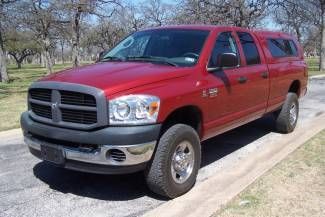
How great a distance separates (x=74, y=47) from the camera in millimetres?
28484

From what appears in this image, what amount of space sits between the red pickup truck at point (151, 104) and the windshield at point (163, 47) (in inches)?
0.5

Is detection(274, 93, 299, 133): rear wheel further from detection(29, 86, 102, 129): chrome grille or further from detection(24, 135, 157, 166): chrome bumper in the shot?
detection(29, 86, 102, 129): chrome grille

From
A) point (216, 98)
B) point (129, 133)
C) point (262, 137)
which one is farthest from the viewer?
point (262, 137)

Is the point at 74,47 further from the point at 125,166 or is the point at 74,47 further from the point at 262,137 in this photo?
the point at 125,166

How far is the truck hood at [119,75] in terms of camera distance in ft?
15.3

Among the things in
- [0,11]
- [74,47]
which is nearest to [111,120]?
[0,11]

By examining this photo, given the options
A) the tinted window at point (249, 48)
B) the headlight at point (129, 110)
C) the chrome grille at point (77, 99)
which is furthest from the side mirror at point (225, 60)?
the chrome grille at point (77, 99)

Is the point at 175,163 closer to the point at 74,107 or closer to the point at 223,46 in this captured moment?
the point at 74,107

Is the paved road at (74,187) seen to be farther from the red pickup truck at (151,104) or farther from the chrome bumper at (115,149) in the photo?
the chrome bumper at (115,149)

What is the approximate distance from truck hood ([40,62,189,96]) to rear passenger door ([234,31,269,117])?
1.33 metres

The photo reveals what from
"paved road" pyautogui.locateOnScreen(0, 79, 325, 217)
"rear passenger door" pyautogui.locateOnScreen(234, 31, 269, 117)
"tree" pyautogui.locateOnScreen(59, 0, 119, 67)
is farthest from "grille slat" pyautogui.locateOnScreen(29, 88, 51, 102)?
"tree" pyautogui.locateOnScreen(59, 0, 119, 67)

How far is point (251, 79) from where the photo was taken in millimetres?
6578

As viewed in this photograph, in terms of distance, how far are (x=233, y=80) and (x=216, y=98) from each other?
20.6 inches

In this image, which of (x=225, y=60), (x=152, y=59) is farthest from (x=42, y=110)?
(x=225, y=60)
